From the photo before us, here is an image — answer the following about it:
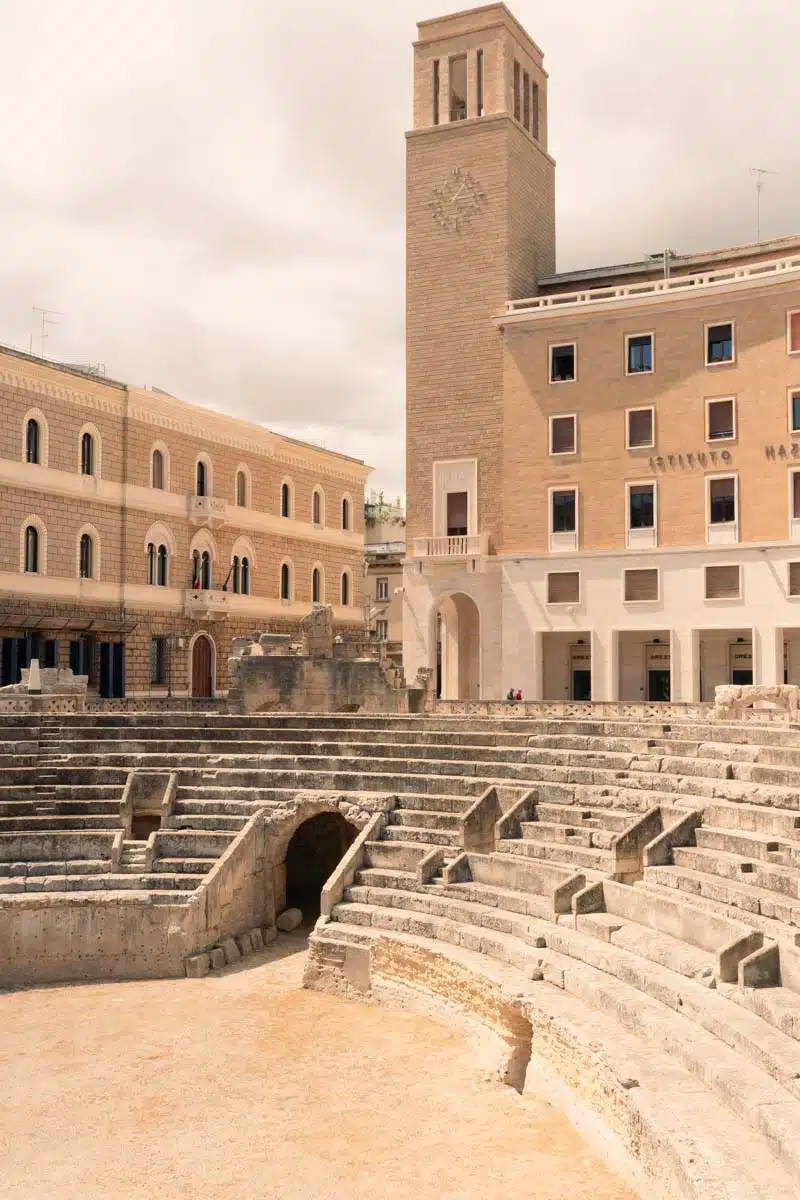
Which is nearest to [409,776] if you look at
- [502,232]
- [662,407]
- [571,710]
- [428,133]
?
[571,710]

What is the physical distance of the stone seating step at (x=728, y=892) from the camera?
13055 millimetres

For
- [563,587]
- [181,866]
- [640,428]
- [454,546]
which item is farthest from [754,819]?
[454,546]

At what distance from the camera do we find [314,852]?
2452 cm

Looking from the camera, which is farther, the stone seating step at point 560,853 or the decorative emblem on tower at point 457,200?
the decorative emblem on tower at point 457,200

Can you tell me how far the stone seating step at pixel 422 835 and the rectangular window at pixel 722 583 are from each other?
53.7 feet

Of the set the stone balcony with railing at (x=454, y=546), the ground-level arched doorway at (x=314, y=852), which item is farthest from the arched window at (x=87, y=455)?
the ground-level arched doorway at (x=314, y=852)

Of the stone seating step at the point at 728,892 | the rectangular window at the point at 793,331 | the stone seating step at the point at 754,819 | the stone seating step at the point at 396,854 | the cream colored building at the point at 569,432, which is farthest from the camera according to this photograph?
the cream colored building at the point at 569,432

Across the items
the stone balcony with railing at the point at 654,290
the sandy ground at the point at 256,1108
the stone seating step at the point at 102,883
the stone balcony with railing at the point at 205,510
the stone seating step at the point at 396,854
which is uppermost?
the stone balcony with railing at the point at 654,290

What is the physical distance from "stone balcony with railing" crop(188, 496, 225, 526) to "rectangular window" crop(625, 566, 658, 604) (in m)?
15.6

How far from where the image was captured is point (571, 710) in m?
25.4

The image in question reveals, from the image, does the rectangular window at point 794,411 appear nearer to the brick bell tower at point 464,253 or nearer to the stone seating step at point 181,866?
the brick bell tower at point 464,253

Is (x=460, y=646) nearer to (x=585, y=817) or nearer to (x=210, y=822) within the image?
(x=210, y=822)

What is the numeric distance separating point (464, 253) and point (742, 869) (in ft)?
90.8

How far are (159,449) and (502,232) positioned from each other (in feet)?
44.9
